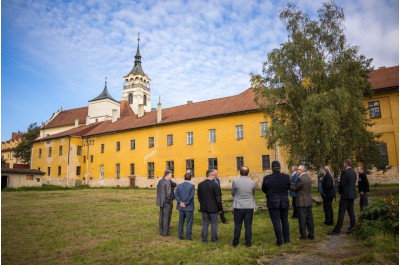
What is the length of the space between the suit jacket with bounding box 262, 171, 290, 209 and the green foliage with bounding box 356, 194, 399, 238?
6.41 ft

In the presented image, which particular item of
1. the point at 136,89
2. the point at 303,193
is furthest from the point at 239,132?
the point at 136,89

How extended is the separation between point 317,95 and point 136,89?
204 ft

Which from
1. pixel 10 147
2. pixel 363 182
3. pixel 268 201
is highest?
pixel 10 147

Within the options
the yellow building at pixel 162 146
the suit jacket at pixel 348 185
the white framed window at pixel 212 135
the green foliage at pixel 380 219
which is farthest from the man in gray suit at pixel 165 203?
the white framed window at pixel 212 135

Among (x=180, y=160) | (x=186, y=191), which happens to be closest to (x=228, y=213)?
(x=186, y=191)

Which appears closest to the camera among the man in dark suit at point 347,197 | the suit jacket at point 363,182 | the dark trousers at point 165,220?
the man in dark suit at point 347,197

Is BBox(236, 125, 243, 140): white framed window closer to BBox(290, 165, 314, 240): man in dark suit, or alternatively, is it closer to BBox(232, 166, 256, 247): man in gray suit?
BBox(290, 165, 314, 240): man in dark suit

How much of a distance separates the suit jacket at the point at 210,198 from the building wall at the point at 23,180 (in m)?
34.0

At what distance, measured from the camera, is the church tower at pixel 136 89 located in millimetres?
74000

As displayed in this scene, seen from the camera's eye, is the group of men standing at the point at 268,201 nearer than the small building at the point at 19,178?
Yes

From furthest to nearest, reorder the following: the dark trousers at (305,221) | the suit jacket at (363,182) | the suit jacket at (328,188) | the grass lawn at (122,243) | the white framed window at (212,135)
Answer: the white framed window at (212,135), the suit jacket at (363,182), the suit jacket at (328,188), the dark trousers at (305,221), the grass lawn at (122,243)

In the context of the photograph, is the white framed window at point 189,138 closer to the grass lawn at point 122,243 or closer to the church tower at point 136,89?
the grass lawn at point 122,243

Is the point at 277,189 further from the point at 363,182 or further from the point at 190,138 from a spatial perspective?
the point at 190,138

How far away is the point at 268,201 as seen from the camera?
7.05 metres
